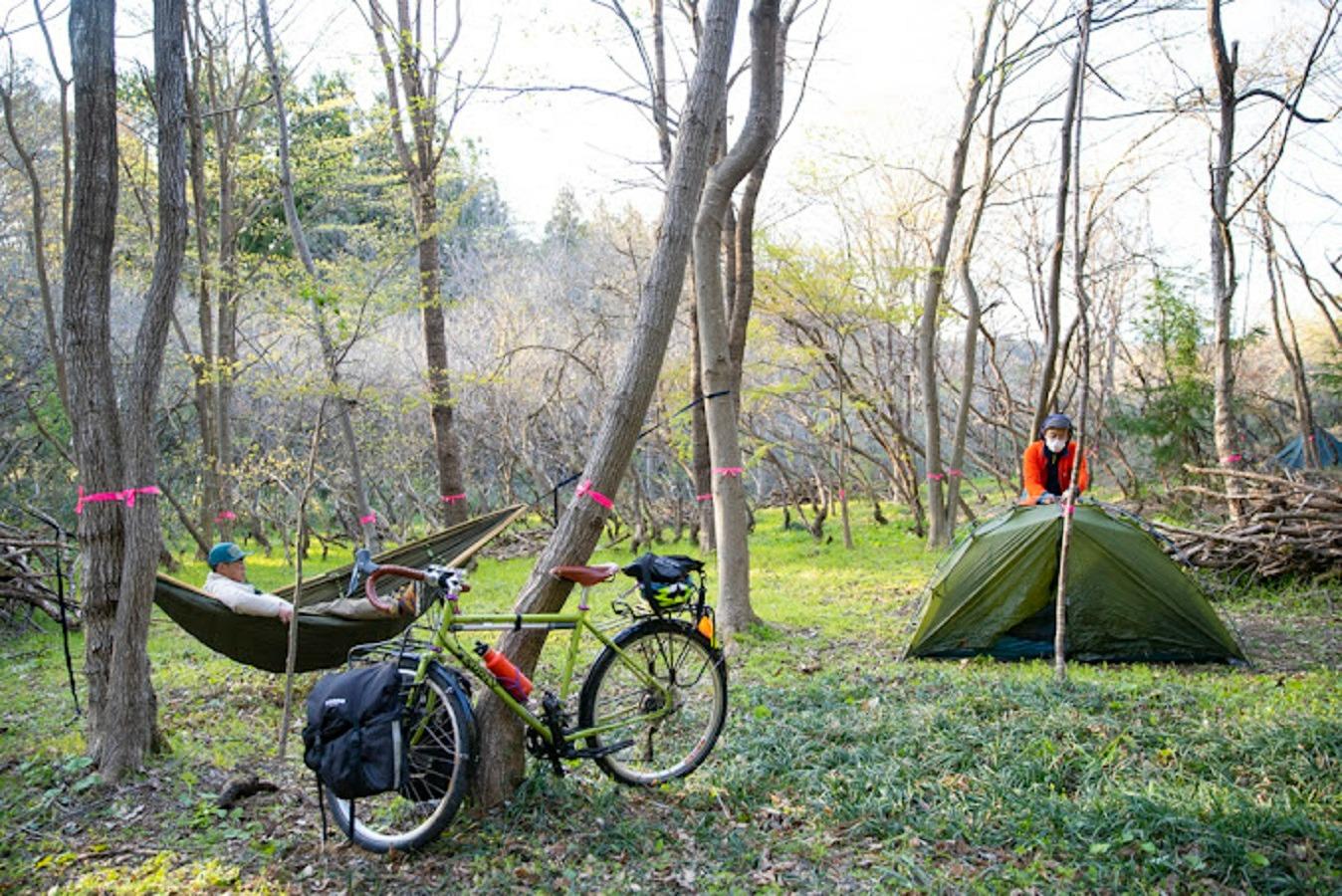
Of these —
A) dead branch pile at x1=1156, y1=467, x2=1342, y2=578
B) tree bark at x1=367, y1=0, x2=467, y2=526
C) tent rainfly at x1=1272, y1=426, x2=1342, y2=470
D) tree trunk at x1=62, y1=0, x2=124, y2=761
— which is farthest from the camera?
tent rainfly at x1=1272, y1=426, x2=1342, y2=470

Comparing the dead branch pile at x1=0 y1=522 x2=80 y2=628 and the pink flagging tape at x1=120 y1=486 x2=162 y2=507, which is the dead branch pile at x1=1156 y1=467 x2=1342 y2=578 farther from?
the dead branch pile at x1=0 y1=522 x2=80 y2=628

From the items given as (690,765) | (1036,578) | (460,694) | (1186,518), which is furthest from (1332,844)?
(1186,518)

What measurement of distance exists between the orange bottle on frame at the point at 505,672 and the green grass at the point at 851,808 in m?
0.32

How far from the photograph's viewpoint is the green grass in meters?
2.58

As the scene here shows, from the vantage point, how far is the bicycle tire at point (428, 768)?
2.68m

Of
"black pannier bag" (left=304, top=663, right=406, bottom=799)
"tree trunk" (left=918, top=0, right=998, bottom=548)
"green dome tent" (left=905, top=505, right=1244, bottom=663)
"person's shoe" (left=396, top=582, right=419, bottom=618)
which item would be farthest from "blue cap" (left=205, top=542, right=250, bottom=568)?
"tree trunk" (left=918, top=0, right=998, bottom=548)

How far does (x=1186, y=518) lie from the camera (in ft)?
30.7

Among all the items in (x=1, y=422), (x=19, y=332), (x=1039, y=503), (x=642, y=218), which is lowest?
(x=1039, y=503)

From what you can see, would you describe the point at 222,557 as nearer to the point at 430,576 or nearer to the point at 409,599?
the point at 409,599

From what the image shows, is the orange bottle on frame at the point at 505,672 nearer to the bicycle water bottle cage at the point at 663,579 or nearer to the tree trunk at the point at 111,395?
the bicycle water bottle cage at the point at 663,579

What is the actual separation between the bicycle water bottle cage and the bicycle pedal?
17.8 inches

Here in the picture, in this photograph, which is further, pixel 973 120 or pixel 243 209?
pixel 243 209

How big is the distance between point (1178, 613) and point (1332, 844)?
2.72 meters

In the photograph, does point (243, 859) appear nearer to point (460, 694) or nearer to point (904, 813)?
point (460, 694)
